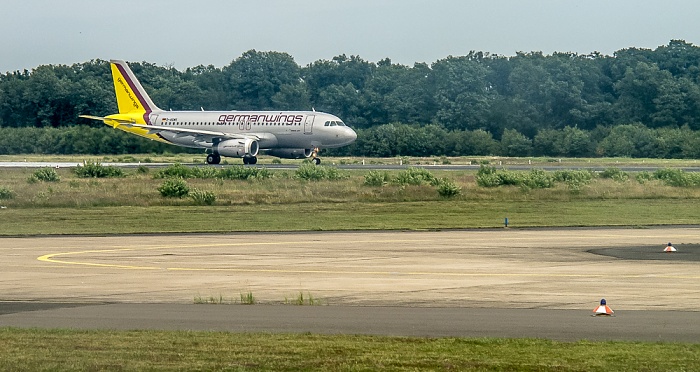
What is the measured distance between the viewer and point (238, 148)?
77438 millimetres

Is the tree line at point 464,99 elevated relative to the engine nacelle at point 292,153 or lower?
elevated

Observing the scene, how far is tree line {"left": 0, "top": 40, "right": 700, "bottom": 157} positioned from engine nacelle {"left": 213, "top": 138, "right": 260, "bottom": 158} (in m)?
18.3

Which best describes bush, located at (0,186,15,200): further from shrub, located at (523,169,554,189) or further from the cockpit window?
the cockpit window

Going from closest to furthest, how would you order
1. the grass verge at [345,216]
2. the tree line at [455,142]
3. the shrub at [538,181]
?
1. the grass verge at [345,216]
2. the shrub at [538,181]
3. the tree line at [455,142]

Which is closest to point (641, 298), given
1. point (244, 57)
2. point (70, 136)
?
point (70, 136)

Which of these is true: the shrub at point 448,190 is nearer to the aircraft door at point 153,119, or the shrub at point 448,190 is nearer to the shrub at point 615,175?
the shrub at point 615,175

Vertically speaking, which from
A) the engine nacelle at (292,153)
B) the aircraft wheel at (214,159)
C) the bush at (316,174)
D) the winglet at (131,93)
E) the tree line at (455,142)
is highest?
the winglet at (131,93)

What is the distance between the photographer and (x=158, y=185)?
56.7 meters

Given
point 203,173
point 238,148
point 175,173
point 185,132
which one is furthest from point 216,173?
point 185,132

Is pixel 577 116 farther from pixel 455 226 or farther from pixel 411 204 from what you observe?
Result: pixel 455 226

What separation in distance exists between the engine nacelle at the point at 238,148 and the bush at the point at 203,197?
1036 inches

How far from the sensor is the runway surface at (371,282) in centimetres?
1772

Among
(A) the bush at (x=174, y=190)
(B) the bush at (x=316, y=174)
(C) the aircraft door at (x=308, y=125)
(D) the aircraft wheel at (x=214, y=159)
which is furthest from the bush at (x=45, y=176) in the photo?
(C) the aircraft door at (x=308, y=125)

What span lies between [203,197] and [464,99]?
73794 millimetres
